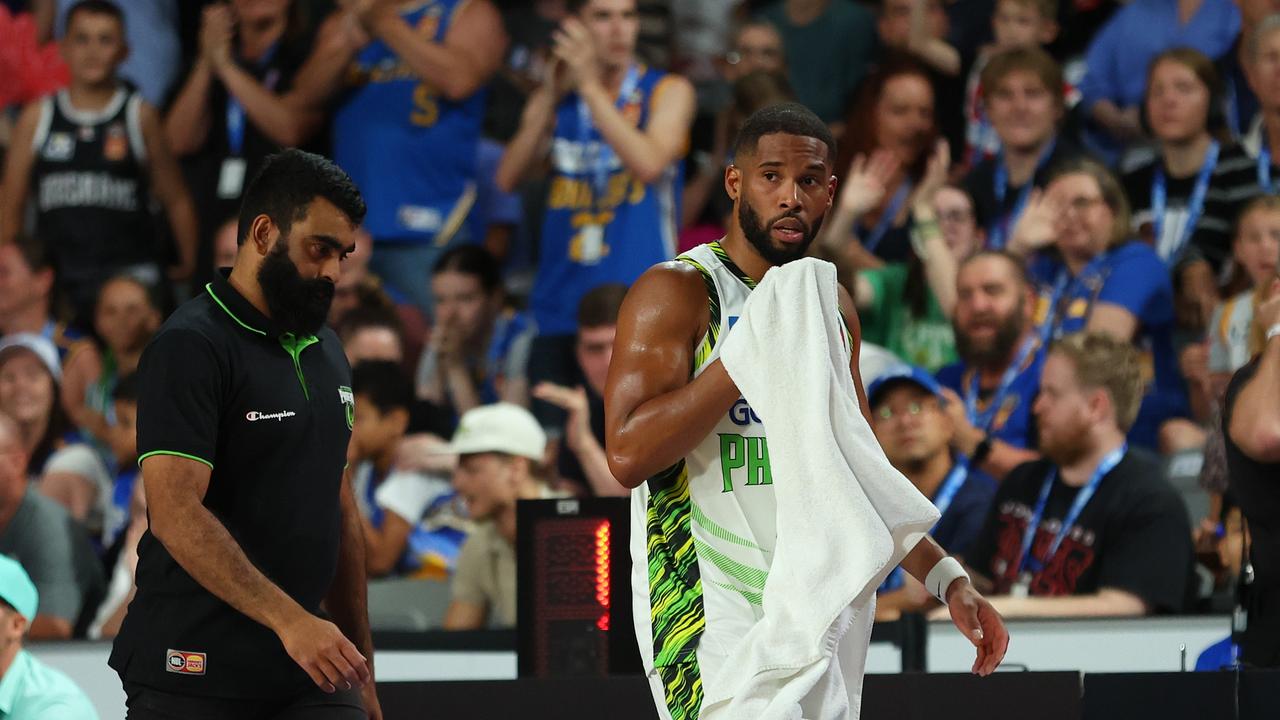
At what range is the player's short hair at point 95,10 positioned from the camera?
9.75 m

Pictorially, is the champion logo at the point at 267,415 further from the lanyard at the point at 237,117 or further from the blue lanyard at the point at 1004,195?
the lanyard at the point at 237,117

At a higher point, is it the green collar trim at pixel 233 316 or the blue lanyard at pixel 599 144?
the blue lanyard at pixel 599 144

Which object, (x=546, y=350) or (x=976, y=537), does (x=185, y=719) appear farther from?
(x=546, y=350)

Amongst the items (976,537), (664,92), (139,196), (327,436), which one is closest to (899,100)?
(664,92)

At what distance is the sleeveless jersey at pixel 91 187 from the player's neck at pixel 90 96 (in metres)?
0.04

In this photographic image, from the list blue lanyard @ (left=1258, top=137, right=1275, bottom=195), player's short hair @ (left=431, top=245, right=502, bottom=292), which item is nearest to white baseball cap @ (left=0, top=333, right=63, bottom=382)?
player's short hair @ (left=431, top=245, right=502, bottom=292)

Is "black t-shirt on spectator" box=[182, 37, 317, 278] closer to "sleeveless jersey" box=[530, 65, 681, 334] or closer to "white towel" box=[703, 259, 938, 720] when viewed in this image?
"sleeveless jersey" box=[530, 65, 681, 334]

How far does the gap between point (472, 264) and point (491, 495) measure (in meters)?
2.07

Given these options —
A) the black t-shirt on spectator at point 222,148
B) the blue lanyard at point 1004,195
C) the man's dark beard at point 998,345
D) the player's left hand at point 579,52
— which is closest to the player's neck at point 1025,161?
the blue lanyard at point 1004,195

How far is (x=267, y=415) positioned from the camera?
3.56 m

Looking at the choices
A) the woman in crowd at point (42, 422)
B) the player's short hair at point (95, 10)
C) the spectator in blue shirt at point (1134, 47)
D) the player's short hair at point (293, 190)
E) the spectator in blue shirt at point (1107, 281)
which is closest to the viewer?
the player's short hair at point (293, 190)

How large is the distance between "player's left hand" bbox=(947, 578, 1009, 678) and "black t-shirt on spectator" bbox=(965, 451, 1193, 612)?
2646 mm

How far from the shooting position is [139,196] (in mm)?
9742

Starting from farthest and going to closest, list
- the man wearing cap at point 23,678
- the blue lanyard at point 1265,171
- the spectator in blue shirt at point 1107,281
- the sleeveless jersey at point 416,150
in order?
the sleeveless jersey at point 416,150
the blue lanyard at point 1265,171
the spectator in blue shirt at point 1107,281
the man wearing cap at point 23,678
